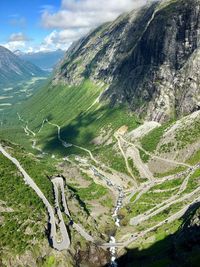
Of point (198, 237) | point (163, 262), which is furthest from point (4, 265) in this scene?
point (198, 237)

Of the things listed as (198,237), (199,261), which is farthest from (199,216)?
(199,261)

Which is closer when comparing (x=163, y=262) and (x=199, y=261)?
(x=199, y=261)

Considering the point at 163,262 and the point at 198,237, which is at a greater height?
the point at 198,237

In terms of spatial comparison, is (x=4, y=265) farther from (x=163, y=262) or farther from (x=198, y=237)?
(x=198, y=237)

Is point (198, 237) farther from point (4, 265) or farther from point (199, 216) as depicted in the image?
point (4, 265)

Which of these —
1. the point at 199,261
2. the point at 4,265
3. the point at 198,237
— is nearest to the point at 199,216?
the point at 198,237

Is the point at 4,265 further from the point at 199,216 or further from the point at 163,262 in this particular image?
the point at 199,216

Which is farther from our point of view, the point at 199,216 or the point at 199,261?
the point at 199,216

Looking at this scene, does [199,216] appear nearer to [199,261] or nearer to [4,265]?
[199,261]
